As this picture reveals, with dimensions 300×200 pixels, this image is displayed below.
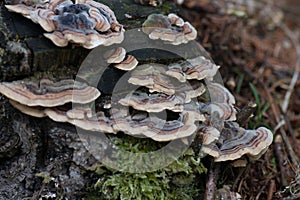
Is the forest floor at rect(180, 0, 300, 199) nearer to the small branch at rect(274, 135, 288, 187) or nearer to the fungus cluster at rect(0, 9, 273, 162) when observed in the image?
the small branch at rect(274, 135, 288, 187)

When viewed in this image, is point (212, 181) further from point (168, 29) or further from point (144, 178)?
point (168, 29)

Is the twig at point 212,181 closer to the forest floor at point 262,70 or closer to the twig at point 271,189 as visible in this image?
the forest floor at point 262,70

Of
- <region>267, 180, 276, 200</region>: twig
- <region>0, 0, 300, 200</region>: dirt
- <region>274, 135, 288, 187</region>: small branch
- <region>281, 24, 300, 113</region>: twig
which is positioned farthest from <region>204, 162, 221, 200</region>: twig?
<region>281, 24, 300, 113</region>: twig

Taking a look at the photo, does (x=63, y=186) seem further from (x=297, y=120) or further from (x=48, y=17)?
(x=297, y=120)

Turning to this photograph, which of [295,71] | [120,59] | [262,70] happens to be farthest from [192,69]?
[295,71]

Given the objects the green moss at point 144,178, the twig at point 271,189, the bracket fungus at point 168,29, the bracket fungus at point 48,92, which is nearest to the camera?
the bracket fungus at point 48,92

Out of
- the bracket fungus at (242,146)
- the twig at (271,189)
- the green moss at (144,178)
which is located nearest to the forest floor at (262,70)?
the twig at (271,189)
